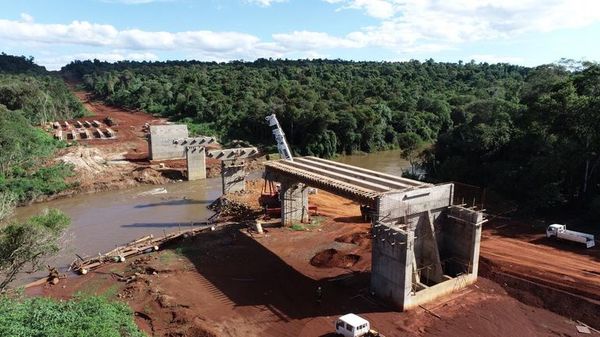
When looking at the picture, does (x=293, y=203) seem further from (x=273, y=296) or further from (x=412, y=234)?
(x=412, y=234)

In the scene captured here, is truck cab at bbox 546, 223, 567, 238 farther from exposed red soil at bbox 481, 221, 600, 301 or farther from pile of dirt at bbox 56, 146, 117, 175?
pile of dirt at bbox 56, 146, 117, 175

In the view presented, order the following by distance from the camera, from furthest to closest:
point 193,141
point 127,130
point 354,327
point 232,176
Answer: point 127,130 < point 193,141 < point 232,176 < point 354,327

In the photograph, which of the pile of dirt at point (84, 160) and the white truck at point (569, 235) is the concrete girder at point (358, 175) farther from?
the pile of dirt at point (84, 160)

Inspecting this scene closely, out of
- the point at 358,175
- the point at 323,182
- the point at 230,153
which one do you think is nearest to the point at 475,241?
the point at 358,175

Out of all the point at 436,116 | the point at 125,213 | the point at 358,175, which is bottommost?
the point at 125,213

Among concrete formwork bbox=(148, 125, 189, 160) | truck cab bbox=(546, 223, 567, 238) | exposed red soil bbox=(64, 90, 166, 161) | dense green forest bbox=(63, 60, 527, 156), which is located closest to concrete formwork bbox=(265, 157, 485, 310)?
truck cab bbox=(546, 223, 567, 238)

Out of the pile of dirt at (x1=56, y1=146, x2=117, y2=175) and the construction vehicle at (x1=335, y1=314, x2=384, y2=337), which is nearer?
the construction vehicle at (x1=335, y1=314, x2=384, y2=337)

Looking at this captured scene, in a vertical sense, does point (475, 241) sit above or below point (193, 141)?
below
